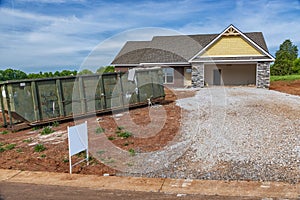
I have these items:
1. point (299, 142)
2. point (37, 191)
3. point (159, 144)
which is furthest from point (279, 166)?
point (37, 191)

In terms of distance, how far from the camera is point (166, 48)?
1260 inches

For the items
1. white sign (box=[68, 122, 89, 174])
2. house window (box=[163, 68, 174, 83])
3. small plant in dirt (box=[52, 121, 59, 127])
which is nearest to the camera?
white sign (box=[68, 122, 89, 174])

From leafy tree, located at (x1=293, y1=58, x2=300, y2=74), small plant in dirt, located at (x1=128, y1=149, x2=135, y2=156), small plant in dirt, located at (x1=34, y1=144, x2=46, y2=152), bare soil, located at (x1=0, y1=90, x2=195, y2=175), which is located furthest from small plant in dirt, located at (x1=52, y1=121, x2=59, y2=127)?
leafy tree, located at (x1=293, y1=58, x2=300, y2=74)

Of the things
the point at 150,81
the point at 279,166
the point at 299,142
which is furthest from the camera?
the point at 150,81

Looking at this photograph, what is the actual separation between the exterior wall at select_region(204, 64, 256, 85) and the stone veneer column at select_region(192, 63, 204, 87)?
325cm

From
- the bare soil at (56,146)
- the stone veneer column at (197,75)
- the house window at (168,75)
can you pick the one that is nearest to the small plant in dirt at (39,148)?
the bare soil at (56,146)

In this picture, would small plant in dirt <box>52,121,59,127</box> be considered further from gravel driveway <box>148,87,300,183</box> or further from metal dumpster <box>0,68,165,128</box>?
gravel driveway <box>148,87,300,183</box>

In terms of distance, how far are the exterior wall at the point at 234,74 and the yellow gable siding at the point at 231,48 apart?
9.68 feet

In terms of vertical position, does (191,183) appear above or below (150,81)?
below

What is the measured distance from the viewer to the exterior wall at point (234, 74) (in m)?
29.4

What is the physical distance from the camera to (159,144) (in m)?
8.07

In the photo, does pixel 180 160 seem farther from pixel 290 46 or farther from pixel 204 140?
pixel 290 46

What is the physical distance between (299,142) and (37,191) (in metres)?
6.74

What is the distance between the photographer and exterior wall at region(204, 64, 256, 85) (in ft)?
96.5
